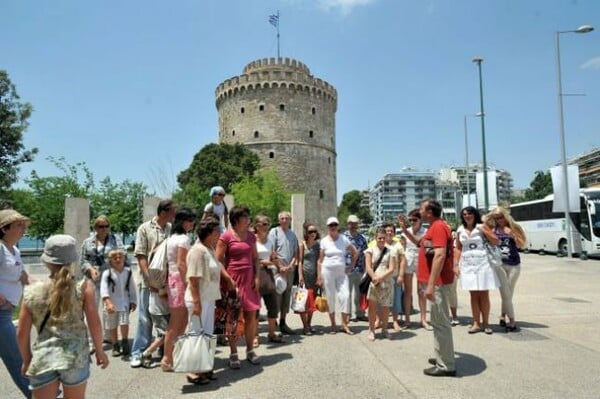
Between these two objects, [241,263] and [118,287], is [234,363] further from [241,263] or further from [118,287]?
[118,287]

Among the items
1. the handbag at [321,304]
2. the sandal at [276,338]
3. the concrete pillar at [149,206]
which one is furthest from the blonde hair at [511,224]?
the concrete pillar at [149,206]

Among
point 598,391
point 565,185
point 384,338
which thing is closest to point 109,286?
point 384,338

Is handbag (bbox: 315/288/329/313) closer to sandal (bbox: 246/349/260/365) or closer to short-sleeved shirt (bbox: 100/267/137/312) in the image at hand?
sandal (bbox: 246/349/260/365)

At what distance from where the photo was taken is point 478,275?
248 inches

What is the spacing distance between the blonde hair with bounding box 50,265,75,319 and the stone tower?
40128 mm

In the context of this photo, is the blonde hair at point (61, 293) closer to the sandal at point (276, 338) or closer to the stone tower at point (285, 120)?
the sandal at point (276, 338)

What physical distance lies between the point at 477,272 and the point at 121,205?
3904 cm

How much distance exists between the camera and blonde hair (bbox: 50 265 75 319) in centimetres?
272

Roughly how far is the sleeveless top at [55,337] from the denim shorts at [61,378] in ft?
0.09

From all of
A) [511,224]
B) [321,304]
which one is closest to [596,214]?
[511,224]

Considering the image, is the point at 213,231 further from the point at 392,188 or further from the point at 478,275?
the point at 392,188

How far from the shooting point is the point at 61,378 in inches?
106

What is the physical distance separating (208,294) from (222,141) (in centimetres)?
4240

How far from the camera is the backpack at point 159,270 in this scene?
Answer: 4801 mm
